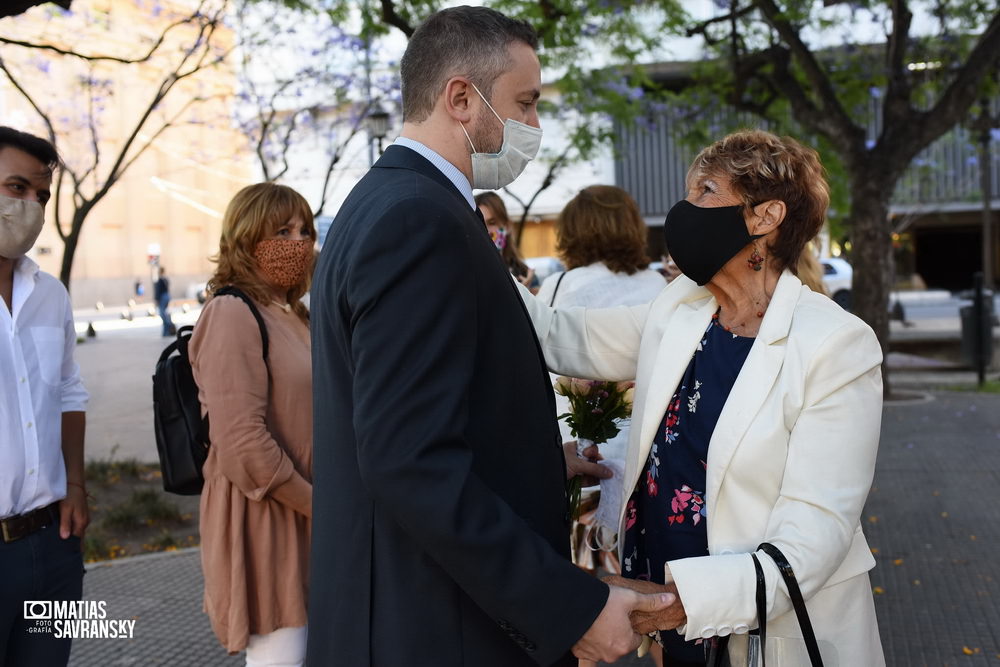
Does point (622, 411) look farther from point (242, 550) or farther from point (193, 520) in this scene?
point (193, 520)

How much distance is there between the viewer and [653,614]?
1.83m

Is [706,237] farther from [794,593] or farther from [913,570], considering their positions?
[913,570]

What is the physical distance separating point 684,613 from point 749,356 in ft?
2.20

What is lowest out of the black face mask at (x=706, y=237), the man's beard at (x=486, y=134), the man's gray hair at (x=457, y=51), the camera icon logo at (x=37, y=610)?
the camera icon logo at (x=37, y=610)

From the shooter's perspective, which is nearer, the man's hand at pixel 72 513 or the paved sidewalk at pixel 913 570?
the man's hand at pixel 72 513

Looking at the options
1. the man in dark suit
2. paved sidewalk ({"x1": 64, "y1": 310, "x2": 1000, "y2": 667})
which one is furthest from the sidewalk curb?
the man in dark suit

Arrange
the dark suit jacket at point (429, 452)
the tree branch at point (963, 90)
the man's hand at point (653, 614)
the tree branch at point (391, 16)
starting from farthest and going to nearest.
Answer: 1. the tree branch at point (963, 90)
2. the tree branch at point (391, 16)
3. the man's hand at point (653, 614)
4. the dark suit jacket at point (429, 452)

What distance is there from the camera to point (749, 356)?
2.19 meters

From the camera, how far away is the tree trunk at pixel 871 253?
35.9 feet

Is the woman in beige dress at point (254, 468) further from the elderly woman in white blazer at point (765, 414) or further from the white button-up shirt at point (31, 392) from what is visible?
the elderly woman in white blazer at point (765, 414)

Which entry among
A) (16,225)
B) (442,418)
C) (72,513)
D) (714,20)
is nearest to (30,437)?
(72,513)

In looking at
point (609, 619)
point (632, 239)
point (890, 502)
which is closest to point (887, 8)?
point (890, 502)

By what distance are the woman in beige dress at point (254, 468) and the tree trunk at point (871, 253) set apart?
30.7 feet

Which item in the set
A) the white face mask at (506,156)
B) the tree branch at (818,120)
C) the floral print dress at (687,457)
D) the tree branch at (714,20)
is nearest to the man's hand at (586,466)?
the floral print dress at (687,457)
